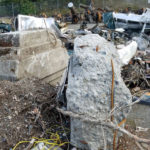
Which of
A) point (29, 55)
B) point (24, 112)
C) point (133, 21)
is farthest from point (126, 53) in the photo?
point (133, 21)

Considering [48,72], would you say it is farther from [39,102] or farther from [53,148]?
[53,148]

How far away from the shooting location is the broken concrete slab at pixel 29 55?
3973 mm

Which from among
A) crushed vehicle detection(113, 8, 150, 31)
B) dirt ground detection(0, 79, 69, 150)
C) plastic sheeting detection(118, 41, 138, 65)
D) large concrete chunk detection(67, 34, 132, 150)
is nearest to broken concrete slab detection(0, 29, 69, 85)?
dirt ground detection(0, 79, 69, 150)

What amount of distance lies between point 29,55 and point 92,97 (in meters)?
2.20

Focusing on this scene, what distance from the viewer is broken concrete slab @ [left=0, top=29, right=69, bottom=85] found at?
397 centimetres

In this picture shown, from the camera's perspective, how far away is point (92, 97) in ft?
8.22

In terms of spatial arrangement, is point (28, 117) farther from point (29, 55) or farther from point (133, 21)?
point (133, 21)

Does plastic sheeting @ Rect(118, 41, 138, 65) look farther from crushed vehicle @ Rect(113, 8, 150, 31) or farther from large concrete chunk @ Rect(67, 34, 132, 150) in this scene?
crushed vehicle @ Rect(113, 8, 150, 31)

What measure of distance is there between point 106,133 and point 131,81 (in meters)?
3.23

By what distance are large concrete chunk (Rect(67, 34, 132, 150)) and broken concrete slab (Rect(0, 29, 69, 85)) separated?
5.47ft

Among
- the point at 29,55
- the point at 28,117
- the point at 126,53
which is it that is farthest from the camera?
the point at 126,53

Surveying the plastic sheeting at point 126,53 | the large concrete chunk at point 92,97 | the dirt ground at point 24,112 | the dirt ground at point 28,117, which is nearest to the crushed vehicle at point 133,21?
the plastic sheeting at point 126,53

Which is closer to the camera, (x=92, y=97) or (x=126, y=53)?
(x=92, y=97)

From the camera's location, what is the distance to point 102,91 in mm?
2535
